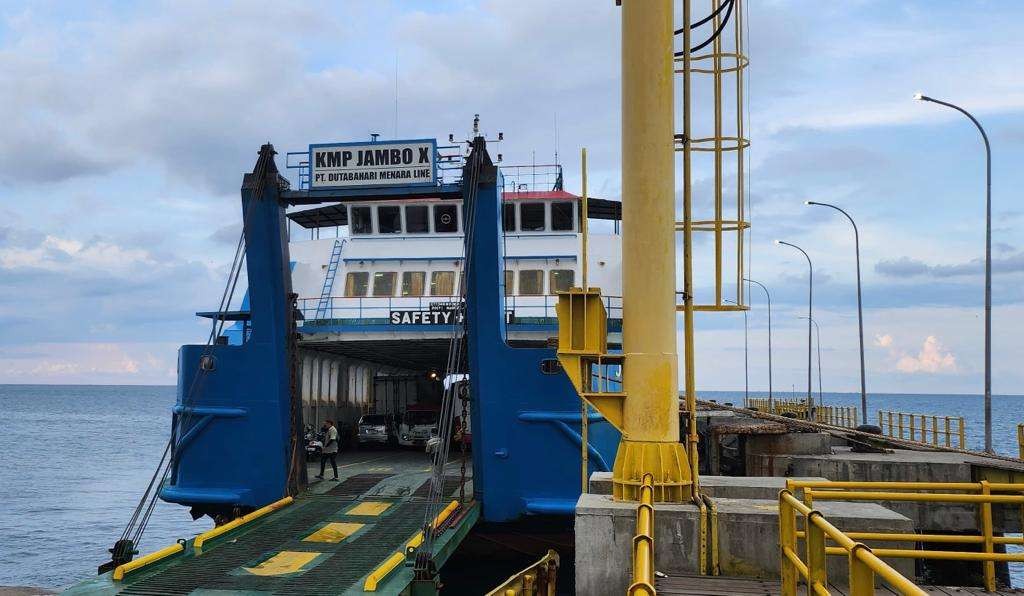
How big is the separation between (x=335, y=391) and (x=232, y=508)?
9.18 m

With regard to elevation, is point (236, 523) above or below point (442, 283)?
below

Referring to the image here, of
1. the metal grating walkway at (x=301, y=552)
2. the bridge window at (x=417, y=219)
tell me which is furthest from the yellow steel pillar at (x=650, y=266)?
the bridge window at (x=417, y=219)

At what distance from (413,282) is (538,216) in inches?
147

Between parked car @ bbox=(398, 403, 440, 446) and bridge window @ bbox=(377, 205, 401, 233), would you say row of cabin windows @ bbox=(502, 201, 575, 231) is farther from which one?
parked car @ bbox=(398, 403, 440, 446)

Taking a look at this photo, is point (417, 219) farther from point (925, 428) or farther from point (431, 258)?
point (925, 428)

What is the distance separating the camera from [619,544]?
8.23 m

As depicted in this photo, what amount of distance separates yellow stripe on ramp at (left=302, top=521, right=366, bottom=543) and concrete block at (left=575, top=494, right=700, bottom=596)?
465 cm

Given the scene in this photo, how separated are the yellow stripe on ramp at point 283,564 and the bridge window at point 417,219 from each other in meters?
11.9

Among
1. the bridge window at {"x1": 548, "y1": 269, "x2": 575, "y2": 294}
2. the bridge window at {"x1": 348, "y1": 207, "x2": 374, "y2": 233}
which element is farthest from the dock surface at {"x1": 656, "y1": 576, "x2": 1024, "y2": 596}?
the bridge window at {"x1": 348, "y1": 207, "x2": 374, "y2": 233}

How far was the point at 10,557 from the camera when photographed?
29.2 m

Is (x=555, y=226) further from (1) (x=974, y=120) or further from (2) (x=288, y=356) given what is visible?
(1) (x=974, y=120)

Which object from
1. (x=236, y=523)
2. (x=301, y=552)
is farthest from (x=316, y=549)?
(x=236, y=523)

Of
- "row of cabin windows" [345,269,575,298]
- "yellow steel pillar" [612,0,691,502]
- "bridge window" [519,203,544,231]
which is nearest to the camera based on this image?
"yellow steel pillar" [612,0,691,502]

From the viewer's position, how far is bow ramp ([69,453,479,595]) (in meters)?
9.48
